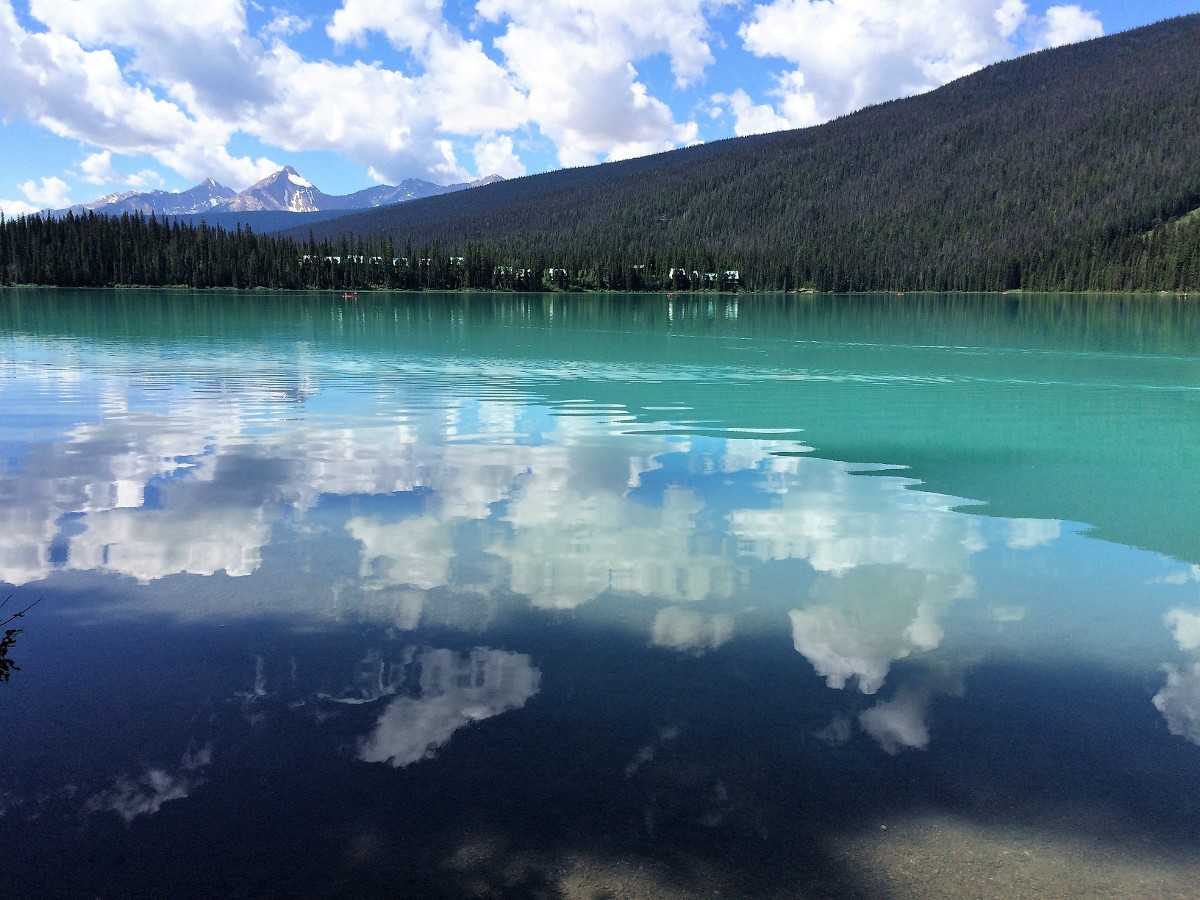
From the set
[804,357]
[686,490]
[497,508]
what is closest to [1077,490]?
[686,490]

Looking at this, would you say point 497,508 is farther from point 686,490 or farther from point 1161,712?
point 1161,712

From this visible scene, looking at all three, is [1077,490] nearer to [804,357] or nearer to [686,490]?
[686,490]

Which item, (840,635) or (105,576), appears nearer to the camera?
(840,635)

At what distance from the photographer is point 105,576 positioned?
13133 mm

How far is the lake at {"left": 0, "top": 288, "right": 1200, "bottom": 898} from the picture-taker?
682cm

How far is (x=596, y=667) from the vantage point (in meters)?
10.1

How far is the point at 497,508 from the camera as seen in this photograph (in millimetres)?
17438

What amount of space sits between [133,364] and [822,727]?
46971 mm

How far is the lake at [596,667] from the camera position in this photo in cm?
682

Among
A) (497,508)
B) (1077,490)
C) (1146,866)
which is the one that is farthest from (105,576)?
(1077,490)

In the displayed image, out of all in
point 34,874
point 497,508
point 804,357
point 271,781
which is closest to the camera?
point 34,874

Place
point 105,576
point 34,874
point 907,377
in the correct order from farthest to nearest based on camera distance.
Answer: point 907,377 → point 105,576 → point 34,874

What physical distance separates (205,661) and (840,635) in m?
7.64

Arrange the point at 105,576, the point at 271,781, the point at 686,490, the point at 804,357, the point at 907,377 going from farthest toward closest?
the point at 804,357
the point at 907,377
the point at 686,490
the point at 105,576
the point at 271,781
